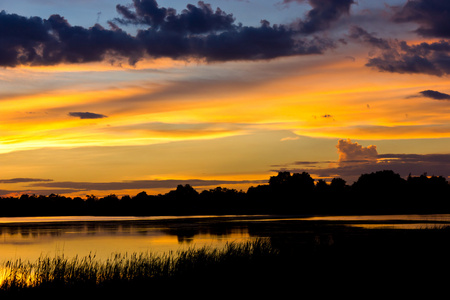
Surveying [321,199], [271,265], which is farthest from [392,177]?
[271,265]

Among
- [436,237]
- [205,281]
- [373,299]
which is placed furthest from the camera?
[436,237]

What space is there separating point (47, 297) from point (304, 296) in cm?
1050

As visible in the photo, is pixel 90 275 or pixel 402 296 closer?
pixel 402 296

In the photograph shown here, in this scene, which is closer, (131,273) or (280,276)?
(280,276)

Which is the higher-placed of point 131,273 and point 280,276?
point 131,273

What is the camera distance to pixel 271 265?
86.6 ft

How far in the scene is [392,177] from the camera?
197 meters

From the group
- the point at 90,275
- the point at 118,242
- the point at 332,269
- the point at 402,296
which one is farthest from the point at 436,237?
the point at 118,242

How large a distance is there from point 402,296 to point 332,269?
206 inches

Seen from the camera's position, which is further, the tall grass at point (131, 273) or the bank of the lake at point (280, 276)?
the tall grass at point (131, 273)

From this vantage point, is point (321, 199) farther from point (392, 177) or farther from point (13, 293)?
point (13, 293)

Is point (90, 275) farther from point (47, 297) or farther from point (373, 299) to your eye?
point (373, 299)

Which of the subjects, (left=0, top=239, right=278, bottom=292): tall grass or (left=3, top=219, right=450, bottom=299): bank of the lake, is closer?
(left=3, top=219, right=450, bottom=299): bank of the lake

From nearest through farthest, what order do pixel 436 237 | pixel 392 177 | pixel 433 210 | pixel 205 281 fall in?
pixel 205 281 < pixel 436 237 < pixel 433 210 < pixel 392 177
